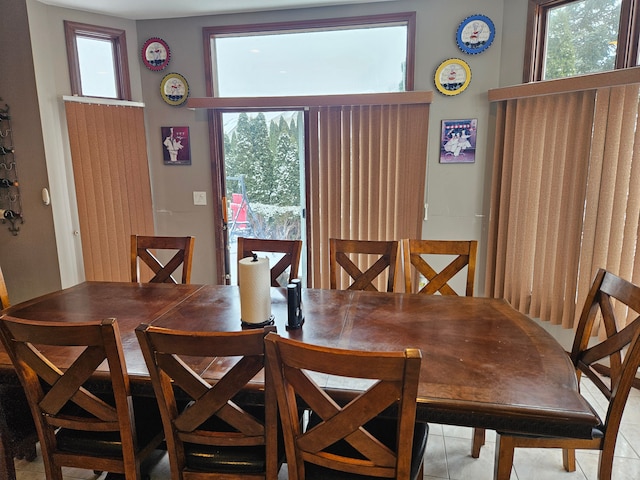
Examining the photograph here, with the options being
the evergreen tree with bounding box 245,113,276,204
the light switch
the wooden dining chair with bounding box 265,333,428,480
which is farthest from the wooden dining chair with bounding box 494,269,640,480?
the light switch

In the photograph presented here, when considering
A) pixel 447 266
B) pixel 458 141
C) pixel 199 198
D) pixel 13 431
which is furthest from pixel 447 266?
pixel 199 198

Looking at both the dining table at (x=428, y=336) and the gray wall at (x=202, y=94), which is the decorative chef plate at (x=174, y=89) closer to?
the gray wall at (x=202, y=94)

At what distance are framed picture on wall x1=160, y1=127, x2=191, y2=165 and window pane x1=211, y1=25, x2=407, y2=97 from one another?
1.66 ft

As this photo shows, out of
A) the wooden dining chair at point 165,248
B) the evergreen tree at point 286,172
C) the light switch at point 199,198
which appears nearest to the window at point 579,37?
the evergreen tree at point 286,172

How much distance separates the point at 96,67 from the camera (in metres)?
3.42

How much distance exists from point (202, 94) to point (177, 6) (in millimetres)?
684

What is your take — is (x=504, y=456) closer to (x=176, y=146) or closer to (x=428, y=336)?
(x=428, y=336)

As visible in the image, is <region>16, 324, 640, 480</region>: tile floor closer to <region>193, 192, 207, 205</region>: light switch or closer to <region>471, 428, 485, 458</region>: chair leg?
<region>471, 428, 485, 458</region>: chair leg

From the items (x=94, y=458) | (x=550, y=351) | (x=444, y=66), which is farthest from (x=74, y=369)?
(x=444, y=66)

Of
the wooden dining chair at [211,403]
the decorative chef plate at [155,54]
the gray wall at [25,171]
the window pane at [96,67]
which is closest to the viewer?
the wooden dining chair at [211,403]

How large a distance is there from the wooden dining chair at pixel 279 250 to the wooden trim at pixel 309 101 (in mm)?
1401

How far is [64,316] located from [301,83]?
2.56 m

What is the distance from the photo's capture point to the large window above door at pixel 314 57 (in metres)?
3.22

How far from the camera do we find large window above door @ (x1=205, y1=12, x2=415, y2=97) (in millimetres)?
3217
